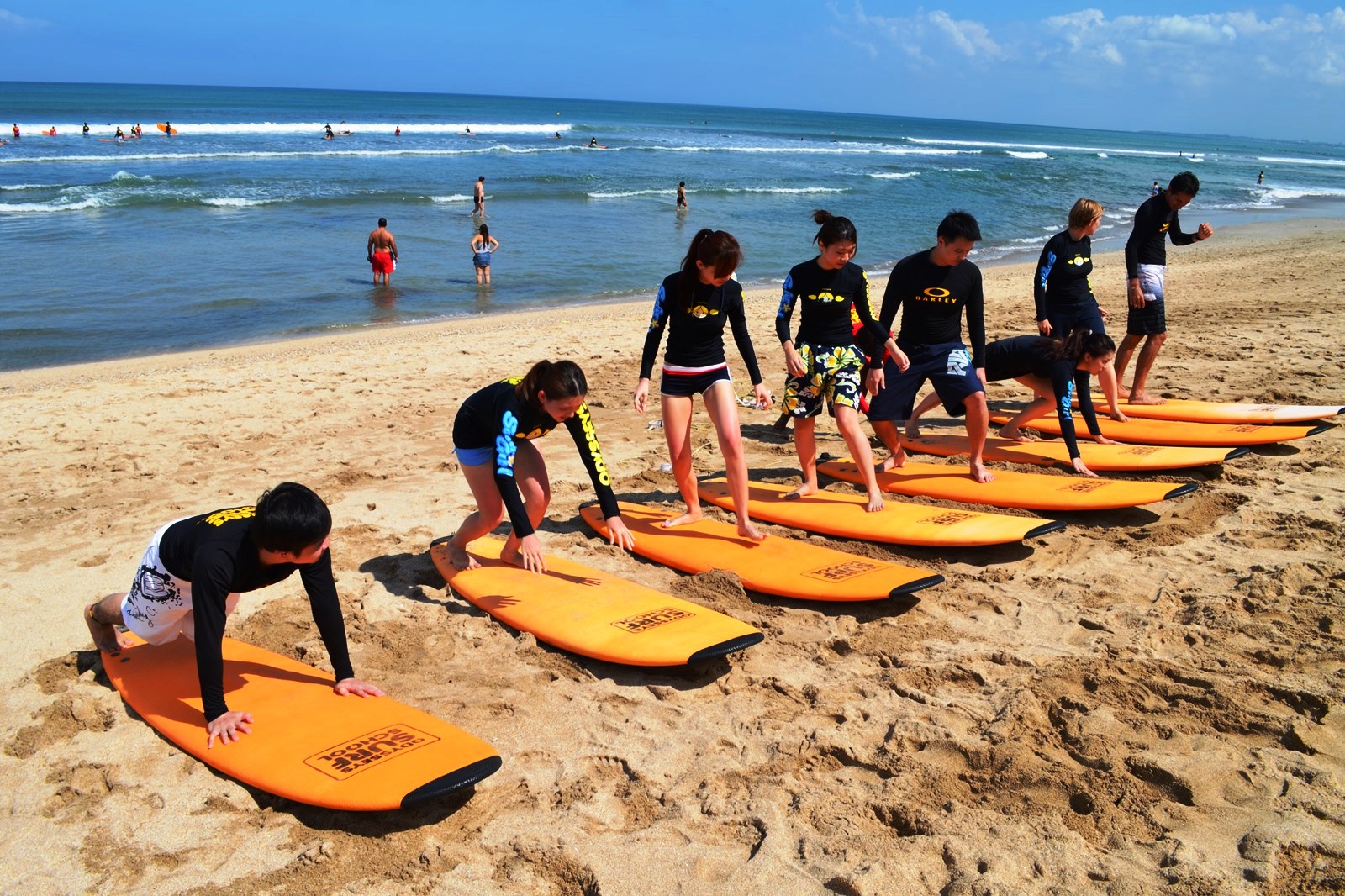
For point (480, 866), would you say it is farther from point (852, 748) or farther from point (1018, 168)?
point (1018, 168)

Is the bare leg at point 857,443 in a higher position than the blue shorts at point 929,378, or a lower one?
lower

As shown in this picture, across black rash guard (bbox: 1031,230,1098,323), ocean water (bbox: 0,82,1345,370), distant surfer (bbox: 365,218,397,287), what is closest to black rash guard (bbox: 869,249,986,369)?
black rash guard (bbox: 1031,230,1098,323)

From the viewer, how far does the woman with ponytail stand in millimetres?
6641

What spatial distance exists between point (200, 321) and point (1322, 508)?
13263 mm

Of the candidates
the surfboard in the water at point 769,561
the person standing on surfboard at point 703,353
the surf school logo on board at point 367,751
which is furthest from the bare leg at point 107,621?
the person standing on surfboard at point 703,353

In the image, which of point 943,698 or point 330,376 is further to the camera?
point 330,376

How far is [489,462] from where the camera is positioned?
5.01 meters

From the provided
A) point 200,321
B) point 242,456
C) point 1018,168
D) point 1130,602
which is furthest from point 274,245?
point 1018,168

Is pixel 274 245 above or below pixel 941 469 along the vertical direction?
above

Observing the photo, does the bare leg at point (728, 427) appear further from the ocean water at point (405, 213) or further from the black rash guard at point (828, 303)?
the ocean water at point (405, 213)

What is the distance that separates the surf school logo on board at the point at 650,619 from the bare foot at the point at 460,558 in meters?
1.20

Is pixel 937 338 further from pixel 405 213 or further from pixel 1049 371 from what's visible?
pixel 405 213

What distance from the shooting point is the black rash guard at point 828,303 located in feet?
18.7

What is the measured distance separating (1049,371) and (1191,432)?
150 centimetres
